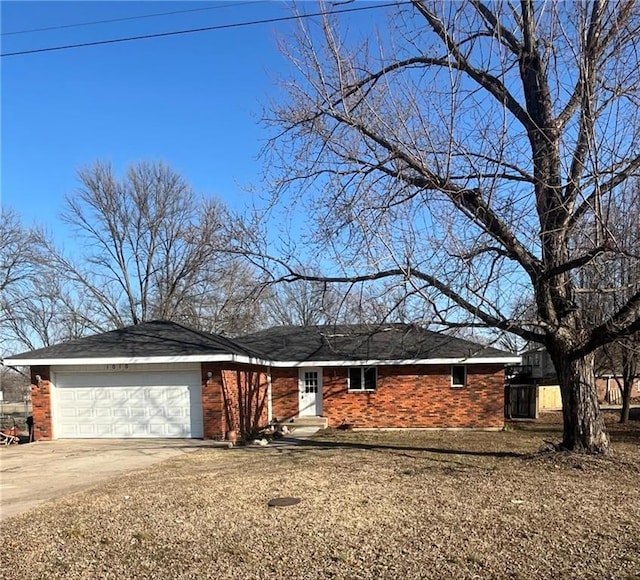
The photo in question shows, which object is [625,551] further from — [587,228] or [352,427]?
[352,427]

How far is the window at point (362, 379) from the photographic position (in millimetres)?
21578

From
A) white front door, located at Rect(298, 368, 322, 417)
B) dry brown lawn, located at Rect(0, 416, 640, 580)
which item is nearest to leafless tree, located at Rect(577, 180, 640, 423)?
dry brown lawn, located at Rect(0, 416, 640, 580)

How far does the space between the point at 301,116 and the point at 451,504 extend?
24.8 feet

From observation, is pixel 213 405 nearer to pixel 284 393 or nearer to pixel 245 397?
pixel 245 397

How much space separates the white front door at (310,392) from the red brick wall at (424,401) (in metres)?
0.55

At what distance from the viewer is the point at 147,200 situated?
1421 inches

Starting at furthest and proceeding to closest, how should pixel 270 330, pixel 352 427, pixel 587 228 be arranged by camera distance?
pixel 270 330, pixel 352 427, pixel 587 228

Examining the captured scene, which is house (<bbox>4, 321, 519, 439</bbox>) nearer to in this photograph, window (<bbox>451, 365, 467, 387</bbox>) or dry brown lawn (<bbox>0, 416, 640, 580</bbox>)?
window (<bbox>451, 365, 467, 387</bbox>)

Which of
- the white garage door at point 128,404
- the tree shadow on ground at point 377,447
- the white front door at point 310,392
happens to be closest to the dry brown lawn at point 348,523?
the tree shadow on ground at point 377,447

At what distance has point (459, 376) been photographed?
2133cm

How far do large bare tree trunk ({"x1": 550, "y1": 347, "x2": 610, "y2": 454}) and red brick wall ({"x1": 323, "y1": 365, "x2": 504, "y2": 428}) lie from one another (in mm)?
9424

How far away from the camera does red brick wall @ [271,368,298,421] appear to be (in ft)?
73.2

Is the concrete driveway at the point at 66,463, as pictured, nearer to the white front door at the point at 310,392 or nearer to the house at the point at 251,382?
the house at the point at 251,382

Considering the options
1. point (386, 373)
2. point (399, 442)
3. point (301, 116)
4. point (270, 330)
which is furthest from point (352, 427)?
point (301, 116)
